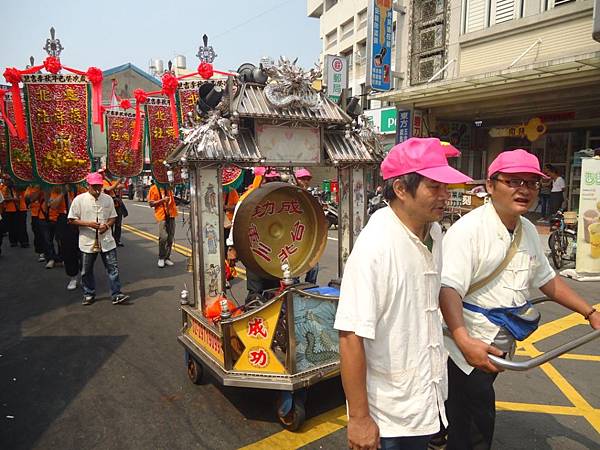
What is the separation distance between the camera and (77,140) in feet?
20.9

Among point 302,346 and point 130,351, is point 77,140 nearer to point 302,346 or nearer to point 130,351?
point 130,351

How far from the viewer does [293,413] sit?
302cm

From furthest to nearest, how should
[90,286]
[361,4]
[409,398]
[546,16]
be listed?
[361,4] → [546,16] → [90,286] → [409,398]

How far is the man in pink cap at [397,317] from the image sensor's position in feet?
5.10

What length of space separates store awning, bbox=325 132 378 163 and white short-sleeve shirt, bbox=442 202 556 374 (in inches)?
67.0

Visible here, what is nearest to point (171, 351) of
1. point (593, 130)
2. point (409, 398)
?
point (409, 398)

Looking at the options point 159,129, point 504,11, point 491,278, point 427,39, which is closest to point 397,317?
point 491,278

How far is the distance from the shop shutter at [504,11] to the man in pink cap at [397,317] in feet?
42.1

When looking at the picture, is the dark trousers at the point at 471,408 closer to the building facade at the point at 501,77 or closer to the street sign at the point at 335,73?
the building facade at the point at 501,77

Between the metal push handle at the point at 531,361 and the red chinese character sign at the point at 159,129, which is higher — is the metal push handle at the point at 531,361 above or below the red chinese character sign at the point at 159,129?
below

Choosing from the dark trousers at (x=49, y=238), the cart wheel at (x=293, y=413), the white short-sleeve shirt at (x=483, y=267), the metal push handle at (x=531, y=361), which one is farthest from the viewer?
the dark trousers at (x=49, y=238)

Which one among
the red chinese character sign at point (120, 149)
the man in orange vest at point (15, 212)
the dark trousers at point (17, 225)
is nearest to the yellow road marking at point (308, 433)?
the red chinese character sign at point (120, 149)

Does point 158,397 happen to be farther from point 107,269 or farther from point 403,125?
point 403,125

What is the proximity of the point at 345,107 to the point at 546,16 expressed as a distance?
33.0ft
